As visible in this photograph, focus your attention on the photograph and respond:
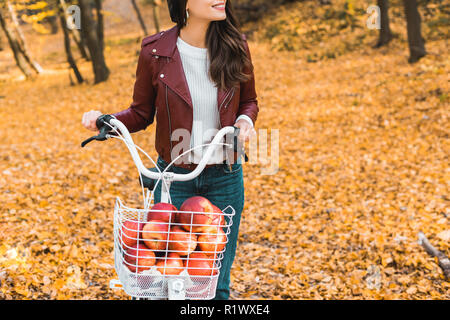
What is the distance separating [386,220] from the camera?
5.78 metres

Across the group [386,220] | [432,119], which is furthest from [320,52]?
[386,220]

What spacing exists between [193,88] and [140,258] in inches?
45.7

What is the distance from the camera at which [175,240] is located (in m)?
1.64

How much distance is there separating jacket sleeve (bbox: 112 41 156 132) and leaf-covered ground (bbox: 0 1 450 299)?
245 cm

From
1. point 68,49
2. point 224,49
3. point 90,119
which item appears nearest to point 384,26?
point 68,49

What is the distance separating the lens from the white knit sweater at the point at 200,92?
2.45 meters

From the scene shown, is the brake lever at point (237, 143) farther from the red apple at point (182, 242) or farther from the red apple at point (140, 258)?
the red apple at point (140, 258)

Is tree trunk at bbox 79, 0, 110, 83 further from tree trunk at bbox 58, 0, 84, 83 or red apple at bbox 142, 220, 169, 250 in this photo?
red apple at bbox 142, 220, 169, 250

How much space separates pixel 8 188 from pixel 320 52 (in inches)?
514

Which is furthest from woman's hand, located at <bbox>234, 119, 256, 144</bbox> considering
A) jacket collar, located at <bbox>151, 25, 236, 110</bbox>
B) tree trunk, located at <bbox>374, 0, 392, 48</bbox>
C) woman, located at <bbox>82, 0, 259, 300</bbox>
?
tree trunk, located at <bbox>374, 0, 392, 48</bbox>

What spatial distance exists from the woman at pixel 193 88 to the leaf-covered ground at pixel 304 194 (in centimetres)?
237

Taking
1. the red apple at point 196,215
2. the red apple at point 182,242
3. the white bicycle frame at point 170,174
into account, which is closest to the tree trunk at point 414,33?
the white bicycle frame at point 170,174

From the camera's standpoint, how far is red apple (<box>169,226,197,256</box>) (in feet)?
5.36
